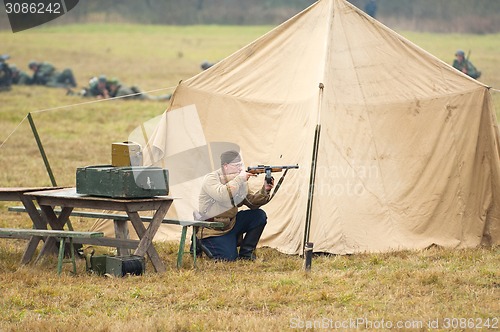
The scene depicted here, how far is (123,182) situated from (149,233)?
55cm

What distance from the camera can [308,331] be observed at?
22.8 ft

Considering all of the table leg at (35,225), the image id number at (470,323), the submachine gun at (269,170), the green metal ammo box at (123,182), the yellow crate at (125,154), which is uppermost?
the yellow crate at (125,154)

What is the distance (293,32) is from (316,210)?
213cm

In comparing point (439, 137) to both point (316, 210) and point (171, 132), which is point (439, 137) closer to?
point (316, 210)

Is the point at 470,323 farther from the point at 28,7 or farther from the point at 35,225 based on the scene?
the point at 28,7

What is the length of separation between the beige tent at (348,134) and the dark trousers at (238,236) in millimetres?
417

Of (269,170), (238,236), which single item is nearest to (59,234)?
(238,236)

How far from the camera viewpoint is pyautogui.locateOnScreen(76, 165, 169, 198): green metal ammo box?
8602 mm

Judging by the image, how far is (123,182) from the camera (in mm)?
8594

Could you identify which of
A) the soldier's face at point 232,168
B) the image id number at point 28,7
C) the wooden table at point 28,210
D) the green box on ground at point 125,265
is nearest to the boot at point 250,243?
the soldier's face at point 232,168

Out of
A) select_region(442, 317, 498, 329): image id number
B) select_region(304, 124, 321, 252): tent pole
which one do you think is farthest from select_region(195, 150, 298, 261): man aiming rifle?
select_region(442, 317, 498, 329): image id number

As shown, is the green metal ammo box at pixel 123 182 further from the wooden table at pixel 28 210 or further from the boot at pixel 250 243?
the boot at pixel 250 243

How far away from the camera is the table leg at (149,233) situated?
347 inches

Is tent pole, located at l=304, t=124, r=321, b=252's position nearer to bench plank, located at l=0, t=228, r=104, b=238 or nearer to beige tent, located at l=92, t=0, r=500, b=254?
beige tent, located at l=92, t=0, r=500, b=254
